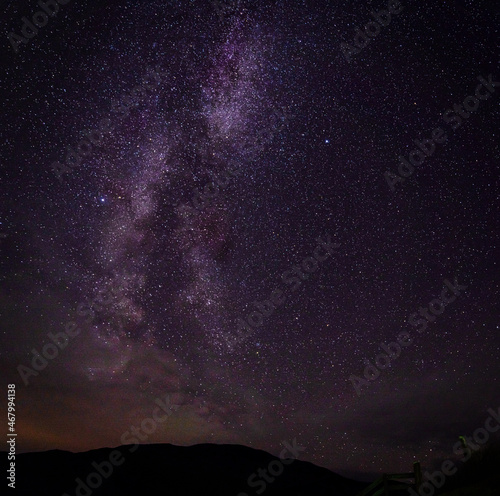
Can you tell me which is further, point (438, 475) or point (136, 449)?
point (136, 449)

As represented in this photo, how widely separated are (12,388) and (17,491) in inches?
999

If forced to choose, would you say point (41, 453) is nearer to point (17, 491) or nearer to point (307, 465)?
point (17, 491)

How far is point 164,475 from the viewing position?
45750mm

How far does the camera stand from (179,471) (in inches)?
1877

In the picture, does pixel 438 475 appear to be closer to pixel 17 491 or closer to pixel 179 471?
pixel 17 491

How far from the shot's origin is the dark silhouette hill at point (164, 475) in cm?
3697

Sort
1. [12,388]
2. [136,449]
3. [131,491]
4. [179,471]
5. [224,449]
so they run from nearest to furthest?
[12,388] < [131,491] < [179,471] < [136,449] < [224,449]

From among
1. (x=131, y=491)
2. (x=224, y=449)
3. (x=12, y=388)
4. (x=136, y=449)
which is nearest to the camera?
(x=12, y=388)

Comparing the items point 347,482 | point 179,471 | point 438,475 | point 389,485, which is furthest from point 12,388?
point 347,482

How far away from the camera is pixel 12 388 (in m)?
12.2

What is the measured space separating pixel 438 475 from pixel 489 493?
10.6 feet

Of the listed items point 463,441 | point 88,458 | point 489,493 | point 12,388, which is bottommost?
point 489,493

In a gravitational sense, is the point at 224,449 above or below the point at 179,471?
above

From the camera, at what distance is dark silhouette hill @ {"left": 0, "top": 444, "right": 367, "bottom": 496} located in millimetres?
36969
